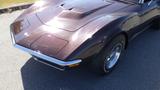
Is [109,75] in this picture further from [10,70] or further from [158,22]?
[158,22]

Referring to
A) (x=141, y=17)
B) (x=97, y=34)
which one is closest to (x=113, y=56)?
(x=97, y=34)

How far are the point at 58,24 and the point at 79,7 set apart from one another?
0.58 m

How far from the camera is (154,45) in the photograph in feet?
16.4

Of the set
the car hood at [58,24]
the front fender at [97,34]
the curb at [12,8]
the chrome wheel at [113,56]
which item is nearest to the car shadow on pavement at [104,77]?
the chrome wheel at [113,56]

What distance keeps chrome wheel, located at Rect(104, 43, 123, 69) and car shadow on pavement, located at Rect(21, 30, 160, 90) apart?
0.48 feet

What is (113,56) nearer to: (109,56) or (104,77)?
(109,56)

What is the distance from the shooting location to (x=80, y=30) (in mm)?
3645

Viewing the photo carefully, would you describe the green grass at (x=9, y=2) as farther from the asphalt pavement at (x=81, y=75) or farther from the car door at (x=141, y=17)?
the car door at (x=141, y=17)

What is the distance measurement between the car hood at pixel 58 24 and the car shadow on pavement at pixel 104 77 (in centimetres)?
44

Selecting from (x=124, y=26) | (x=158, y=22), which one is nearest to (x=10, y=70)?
(x=124, y=26)

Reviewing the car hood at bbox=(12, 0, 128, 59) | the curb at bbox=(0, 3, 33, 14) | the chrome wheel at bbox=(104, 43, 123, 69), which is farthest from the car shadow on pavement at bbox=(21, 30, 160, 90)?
the curb at bbox=(0, 3, 33, 14)

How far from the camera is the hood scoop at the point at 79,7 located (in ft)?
13.1

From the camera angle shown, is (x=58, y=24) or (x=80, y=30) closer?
(x=80, y=30)

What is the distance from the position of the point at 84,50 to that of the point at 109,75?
2.95 feet
